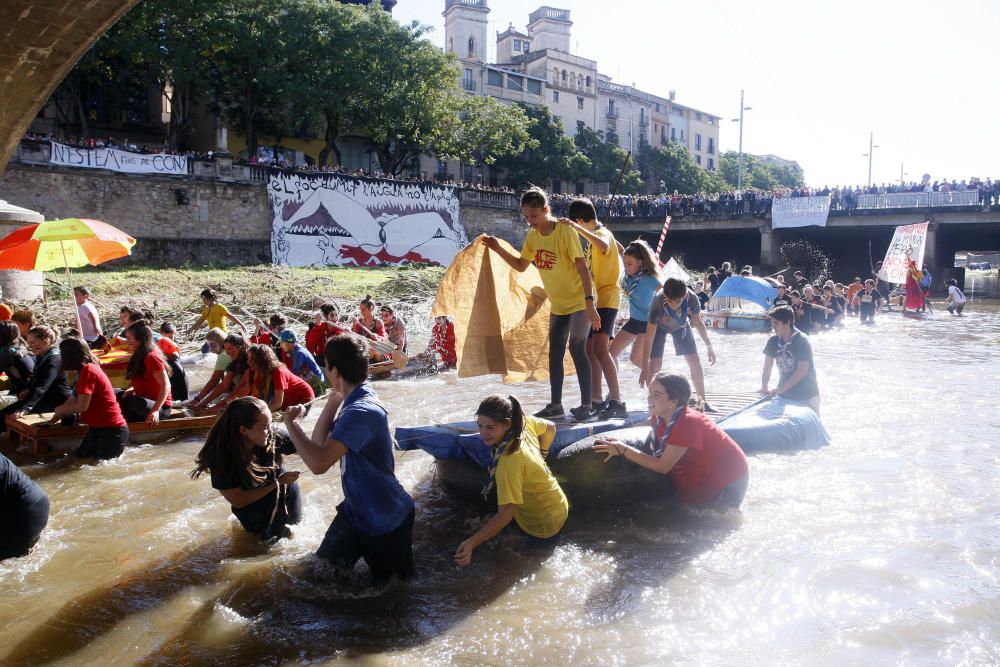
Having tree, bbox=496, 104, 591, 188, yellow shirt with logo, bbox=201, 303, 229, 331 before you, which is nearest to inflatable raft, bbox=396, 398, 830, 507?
yellow shirt with logo, bbox=201, 303, 229, 331

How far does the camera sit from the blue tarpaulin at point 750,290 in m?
20.3

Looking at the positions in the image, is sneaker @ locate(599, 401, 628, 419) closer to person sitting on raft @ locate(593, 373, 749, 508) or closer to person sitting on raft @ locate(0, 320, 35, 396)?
person sitting on raft @ locate(593, 373, 749, 508)

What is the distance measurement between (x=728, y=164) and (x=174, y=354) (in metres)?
82.7

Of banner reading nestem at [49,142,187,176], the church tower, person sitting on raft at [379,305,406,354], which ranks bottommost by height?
person sitting on raft at [379,305,406,354]

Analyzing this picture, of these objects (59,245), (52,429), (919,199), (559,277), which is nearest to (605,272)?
(559,277)

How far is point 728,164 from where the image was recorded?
84438 mm

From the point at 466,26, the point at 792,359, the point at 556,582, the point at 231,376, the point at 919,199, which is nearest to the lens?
the point at 556,582

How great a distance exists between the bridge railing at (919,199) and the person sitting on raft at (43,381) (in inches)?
1319

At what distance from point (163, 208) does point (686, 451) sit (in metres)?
27.1

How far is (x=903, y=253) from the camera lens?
2266 cm

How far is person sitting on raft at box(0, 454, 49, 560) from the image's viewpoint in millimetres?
4430

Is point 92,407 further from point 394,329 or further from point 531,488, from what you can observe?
point 394,329

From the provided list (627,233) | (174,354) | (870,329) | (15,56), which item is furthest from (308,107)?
(15,56)

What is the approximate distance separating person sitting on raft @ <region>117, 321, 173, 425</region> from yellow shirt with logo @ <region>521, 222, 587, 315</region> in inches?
172
